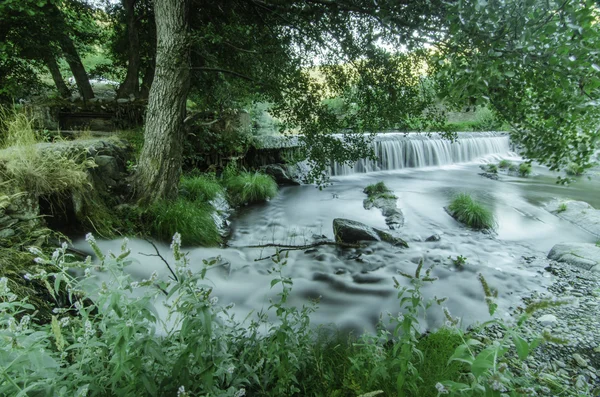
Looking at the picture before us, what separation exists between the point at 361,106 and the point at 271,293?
130 inches

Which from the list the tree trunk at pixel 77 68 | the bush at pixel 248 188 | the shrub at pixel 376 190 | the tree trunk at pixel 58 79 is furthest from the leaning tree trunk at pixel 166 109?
the shrub at pixel 376 190

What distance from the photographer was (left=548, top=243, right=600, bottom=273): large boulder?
558 cm

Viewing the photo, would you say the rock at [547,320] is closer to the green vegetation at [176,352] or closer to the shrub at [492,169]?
the green vegetation at [176,352]

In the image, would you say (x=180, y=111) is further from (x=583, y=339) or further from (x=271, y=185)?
(x=583, y=339)

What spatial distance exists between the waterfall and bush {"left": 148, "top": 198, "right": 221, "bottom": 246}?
27.0 ft

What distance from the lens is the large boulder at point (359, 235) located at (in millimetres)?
6440

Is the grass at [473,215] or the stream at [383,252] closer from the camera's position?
the stream at [383,252]

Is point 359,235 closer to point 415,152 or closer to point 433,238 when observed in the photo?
point 433,238

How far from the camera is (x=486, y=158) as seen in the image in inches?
742

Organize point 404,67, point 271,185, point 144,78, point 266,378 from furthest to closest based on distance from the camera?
point 144,78
point 271,185
point 404,67
point 266,378

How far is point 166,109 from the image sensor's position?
548cm

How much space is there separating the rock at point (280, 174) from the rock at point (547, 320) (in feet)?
27.6

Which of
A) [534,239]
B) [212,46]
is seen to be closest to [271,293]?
[212,46]

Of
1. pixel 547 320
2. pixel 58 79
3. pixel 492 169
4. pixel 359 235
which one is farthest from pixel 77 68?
pixel 492 169
